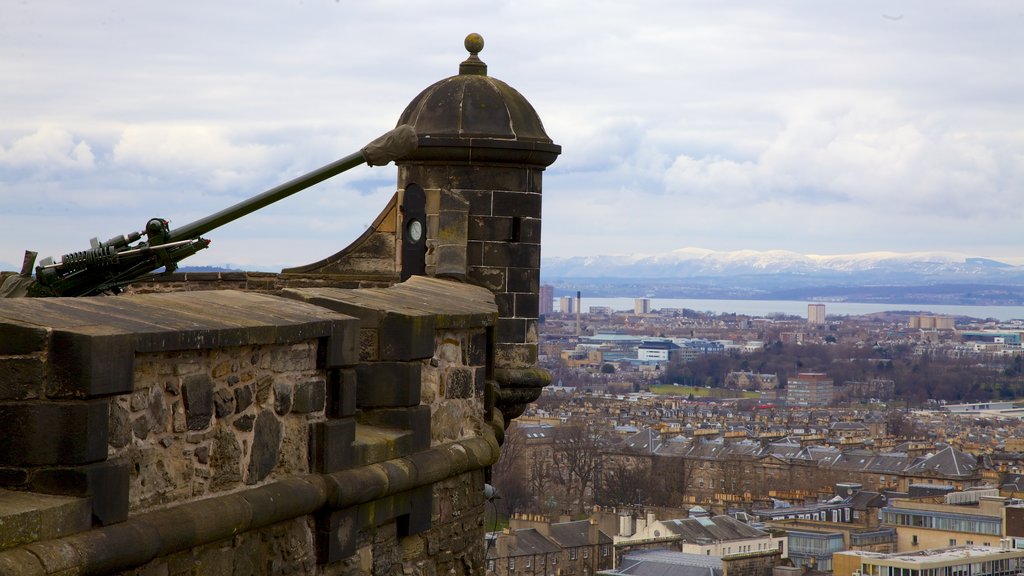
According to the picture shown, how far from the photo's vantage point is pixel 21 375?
14.2 ft

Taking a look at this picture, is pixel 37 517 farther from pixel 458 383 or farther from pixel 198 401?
pixel 458 383

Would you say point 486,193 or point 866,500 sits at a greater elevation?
point 486,193

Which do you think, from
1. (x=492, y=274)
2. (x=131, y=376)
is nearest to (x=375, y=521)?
(x=131, y=376)

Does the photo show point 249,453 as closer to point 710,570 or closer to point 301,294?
point 301,294

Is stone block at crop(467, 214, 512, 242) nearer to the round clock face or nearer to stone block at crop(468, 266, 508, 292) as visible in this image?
stone block at crop(468, 266, 508, 292)

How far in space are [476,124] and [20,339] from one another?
20.1 ft

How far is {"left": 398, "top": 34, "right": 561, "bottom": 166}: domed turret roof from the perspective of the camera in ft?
Answer: 33.4

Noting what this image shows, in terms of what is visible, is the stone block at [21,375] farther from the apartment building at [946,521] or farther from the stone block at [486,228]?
the apartment building at [946,521]

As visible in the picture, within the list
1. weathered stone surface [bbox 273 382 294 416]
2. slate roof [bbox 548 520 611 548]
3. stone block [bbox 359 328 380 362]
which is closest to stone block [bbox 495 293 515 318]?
stone block [bbox 359 328 380 362]

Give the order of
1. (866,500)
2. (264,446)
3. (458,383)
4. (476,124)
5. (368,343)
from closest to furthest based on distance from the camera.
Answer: (264,446) → (368,343) → (458,383) → (476,124) → (866,500)

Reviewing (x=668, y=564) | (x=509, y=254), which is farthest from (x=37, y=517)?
(x=668, y=564)

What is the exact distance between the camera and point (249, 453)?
5.37 metres

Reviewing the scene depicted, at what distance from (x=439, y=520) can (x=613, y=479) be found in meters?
84.2

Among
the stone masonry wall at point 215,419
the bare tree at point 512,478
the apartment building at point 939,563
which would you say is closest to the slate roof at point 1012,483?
the apartment building at point 939,563
